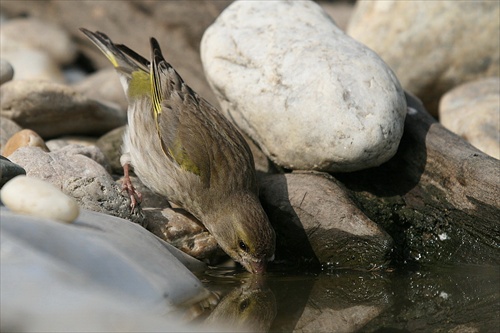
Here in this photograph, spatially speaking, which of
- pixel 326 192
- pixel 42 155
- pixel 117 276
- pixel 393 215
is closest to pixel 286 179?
pixel 326 192

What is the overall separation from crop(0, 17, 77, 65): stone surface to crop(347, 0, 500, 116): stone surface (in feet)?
12.2

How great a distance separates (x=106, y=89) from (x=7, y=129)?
1804mm

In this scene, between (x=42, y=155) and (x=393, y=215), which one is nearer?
(x=42, y=155)

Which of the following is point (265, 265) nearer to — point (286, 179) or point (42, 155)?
point (286, 179)

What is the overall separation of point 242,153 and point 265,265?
911mm

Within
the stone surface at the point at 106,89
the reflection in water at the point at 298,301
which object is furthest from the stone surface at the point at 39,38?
the reflection in water at the point at 298,301

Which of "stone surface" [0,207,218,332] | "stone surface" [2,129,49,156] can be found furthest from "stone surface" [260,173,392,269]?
"stone surface" [2,129,49,156]

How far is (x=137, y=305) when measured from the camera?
4344 millimetres

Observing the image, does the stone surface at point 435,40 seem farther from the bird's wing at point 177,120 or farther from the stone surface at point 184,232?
the stone surface at point 184,232

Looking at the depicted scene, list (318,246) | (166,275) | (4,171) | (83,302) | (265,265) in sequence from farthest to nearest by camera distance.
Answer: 1. (318,246)
2. (265,265)
3. (4,171)
4. (166,275)
5. (83,302)

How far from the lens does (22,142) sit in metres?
6.61

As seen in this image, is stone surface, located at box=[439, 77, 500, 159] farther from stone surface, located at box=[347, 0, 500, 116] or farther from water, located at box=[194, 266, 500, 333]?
water, located at box=[194, 266, 500, 333]

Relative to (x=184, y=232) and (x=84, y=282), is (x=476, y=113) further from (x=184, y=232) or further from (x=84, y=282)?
(x=84, y=282)

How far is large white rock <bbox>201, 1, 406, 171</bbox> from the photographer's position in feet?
20.4
